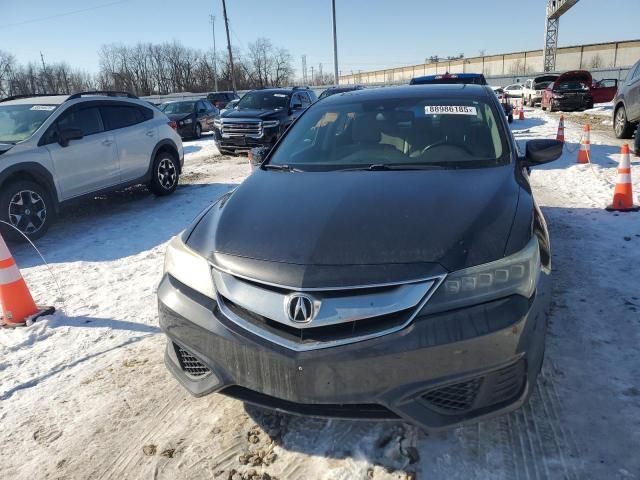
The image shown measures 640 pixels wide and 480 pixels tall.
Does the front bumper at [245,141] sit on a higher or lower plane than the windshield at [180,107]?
lower

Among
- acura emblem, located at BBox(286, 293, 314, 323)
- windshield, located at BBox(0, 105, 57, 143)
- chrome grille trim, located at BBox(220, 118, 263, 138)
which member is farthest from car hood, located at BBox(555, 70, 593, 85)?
acura emblem, located at BBox(286, 293, 314, 323)

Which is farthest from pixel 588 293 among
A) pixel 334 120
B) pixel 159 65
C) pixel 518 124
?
pixel 159 65

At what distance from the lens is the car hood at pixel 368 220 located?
79.2 inches

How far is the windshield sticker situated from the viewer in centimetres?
349

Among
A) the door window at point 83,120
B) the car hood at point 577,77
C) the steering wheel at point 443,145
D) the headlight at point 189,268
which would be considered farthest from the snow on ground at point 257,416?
the car hood at point 577,77

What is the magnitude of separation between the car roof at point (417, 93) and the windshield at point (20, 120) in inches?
172

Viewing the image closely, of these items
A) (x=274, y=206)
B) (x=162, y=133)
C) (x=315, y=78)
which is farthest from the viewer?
(x=315, y=78)

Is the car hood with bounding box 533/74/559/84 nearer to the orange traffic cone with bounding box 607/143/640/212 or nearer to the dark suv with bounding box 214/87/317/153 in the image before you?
the dark suv with bounding box 214/87/317/153

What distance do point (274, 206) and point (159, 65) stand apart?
87.4 m

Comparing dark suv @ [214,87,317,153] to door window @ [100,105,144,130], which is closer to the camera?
door window @ [100,105,144,130]

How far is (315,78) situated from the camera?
119312mm

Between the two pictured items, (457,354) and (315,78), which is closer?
(457,354)

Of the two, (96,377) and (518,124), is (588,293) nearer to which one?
(96,377)

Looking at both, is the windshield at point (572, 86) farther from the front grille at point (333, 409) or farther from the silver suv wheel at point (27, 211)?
the front grille at point (333, 409)
